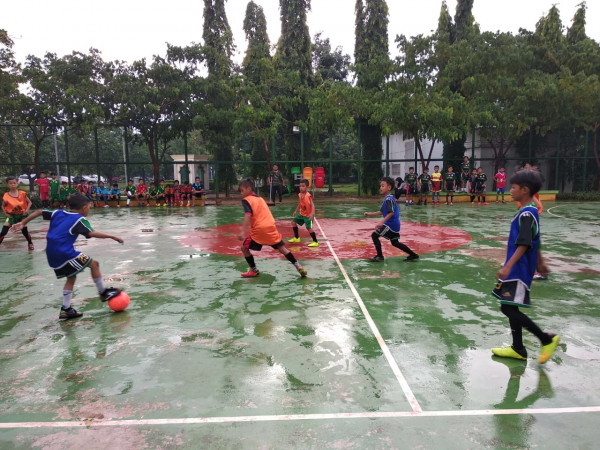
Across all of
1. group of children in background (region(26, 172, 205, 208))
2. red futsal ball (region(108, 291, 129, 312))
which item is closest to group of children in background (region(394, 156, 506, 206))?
group of children in background (region(26, 172, 205, 208))

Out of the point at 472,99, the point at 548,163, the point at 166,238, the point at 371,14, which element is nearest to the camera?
the point at 166,238

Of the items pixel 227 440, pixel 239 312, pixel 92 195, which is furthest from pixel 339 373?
pixel 92 195

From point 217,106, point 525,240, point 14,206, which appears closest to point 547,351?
point 525,240

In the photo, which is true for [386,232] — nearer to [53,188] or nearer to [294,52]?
[53,188]

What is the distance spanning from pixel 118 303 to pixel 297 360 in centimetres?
280

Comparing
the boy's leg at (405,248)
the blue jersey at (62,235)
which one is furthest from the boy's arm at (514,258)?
the blue jersey at (62,235)

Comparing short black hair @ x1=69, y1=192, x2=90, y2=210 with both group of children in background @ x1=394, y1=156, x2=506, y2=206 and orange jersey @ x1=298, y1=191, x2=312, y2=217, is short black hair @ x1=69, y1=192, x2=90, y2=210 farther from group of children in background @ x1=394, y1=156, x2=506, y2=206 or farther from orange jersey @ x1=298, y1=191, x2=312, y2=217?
group of children in background @ x1=394, y1=156, x2=506, y2=206

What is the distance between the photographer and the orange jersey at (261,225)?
24.8 ft

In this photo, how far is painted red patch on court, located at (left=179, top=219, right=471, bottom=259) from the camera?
10086 mm

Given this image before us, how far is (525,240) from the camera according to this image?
416 centimetres

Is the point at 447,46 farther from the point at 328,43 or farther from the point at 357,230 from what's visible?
the point at 328,43

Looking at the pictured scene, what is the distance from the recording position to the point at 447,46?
23.8 metres

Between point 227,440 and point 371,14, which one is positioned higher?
point 371,14

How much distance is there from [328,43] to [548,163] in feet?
82.9
